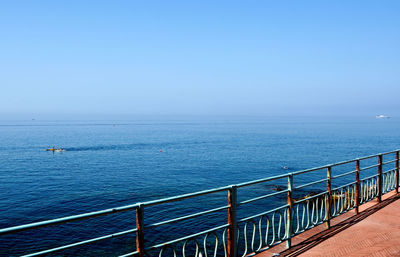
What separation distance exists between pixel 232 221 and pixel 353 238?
3.03 m

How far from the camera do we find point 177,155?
59594mm

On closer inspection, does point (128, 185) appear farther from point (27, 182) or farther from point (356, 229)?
point (356, 229)

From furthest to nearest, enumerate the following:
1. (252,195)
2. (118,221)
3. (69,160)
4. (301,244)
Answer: (69,160), (252,195), (118,221), (301,244)

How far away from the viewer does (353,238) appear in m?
6.26

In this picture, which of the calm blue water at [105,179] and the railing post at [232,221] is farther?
the calm blue water at [105,179]

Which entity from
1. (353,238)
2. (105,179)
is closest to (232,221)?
(353,238)

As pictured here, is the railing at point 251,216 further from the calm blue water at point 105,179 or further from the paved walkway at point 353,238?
the calm blue water at point 105,179

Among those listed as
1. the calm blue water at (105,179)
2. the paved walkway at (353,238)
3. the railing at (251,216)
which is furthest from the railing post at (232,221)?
the calm blue water at (105,179)

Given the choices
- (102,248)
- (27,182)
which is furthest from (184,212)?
(27,182)

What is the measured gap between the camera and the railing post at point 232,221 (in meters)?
4.82

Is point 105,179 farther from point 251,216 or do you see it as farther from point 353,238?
point 353,238

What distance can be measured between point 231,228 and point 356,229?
141 inches

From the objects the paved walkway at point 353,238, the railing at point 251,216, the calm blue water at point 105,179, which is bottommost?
the calm blue water at point 105,179

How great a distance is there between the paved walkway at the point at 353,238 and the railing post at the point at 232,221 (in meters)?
0.82
